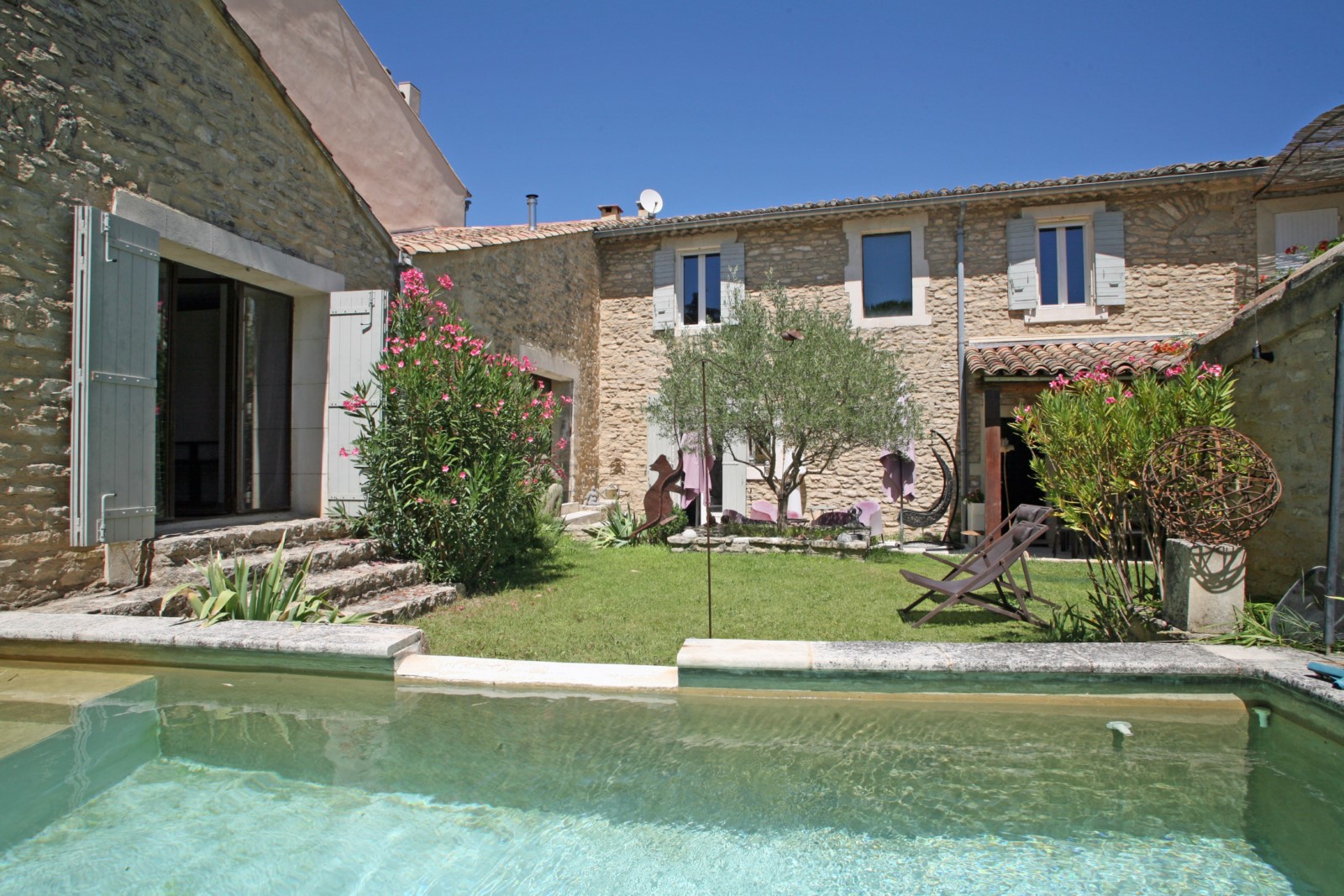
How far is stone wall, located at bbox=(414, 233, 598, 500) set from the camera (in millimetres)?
8977

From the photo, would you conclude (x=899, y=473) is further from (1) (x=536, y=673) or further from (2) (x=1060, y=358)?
(1) (x=536, y=673)

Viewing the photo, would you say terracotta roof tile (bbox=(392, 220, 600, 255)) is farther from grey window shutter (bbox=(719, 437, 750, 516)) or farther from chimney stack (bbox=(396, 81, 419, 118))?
grey window shutter (bbox=(719, 437, 750, 516))

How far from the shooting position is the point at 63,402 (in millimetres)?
4629

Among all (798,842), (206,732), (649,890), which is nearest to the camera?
(649,890)

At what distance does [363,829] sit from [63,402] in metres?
3.80

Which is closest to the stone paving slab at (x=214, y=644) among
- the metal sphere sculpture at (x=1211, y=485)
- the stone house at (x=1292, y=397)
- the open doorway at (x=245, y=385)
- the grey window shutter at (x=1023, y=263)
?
the open doorway at (x=245, y=385)

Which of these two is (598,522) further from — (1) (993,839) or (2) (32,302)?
(1) (993,839)

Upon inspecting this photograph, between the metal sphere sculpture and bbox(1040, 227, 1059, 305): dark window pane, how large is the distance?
827 cm

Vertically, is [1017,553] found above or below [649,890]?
above

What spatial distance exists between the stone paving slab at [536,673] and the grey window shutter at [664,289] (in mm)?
10217

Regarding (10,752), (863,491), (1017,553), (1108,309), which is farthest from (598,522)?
(10,752)

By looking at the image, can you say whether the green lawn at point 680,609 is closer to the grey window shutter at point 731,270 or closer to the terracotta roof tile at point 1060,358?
the terracotta roof tile at point 1060,358

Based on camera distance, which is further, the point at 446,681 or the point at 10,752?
the point at 446,681

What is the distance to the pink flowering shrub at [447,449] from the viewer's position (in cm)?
593
